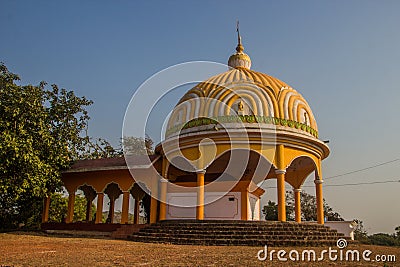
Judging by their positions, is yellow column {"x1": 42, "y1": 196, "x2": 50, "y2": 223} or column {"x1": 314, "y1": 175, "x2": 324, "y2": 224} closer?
column {"x1": 314, "y1": 175, "x2": 324, "y2": 224}

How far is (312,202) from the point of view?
30781 mm

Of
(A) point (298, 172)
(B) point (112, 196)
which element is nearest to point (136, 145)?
(B) point (112, 196)

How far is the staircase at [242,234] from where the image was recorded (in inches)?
447

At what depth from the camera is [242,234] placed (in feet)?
38.6

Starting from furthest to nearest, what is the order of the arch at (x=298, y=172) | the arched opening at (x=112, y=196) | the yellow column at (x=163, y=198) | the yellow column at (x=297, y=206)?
the arched opening at (x=112, y=196)
the arch at (x=298, y=172)
the yellow column at (x=297, y=206)
the yellow column at (x=163, y=198)

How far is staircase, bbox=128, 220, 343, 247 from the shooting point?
11.4 metres

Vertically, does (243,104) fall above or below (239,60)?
below

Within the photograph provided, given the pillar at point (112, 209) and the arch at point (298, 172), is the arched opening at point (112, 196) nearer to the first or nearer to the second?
the pillar at point (112, 209)

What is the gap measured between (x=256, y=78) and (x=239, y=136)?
12.4 feet

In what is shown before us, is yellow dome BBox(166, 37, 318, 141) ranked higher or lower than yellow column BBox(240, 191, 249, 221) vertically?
higher

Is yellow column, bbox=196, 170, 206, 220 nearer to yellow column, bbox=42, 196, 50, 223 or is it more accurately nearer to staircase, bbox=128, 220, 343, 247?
staircase, bbox=128, 220, 343, 247

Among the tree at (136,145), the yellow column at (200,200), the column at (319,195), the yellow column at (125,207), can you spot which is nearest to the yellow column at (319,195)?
the column at (319,195)

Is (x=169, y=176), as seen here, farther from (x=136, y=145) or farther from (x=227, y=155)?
(x=136, y=145)

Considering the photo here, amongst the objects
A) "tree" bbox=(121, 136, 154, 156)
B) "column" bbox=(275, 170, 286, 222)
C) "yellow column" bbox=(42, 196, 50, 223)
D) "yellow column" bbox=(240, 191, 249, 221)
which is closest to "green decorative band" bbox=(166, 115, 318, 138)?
"column" bbox=(275, 170, 286, 222)
